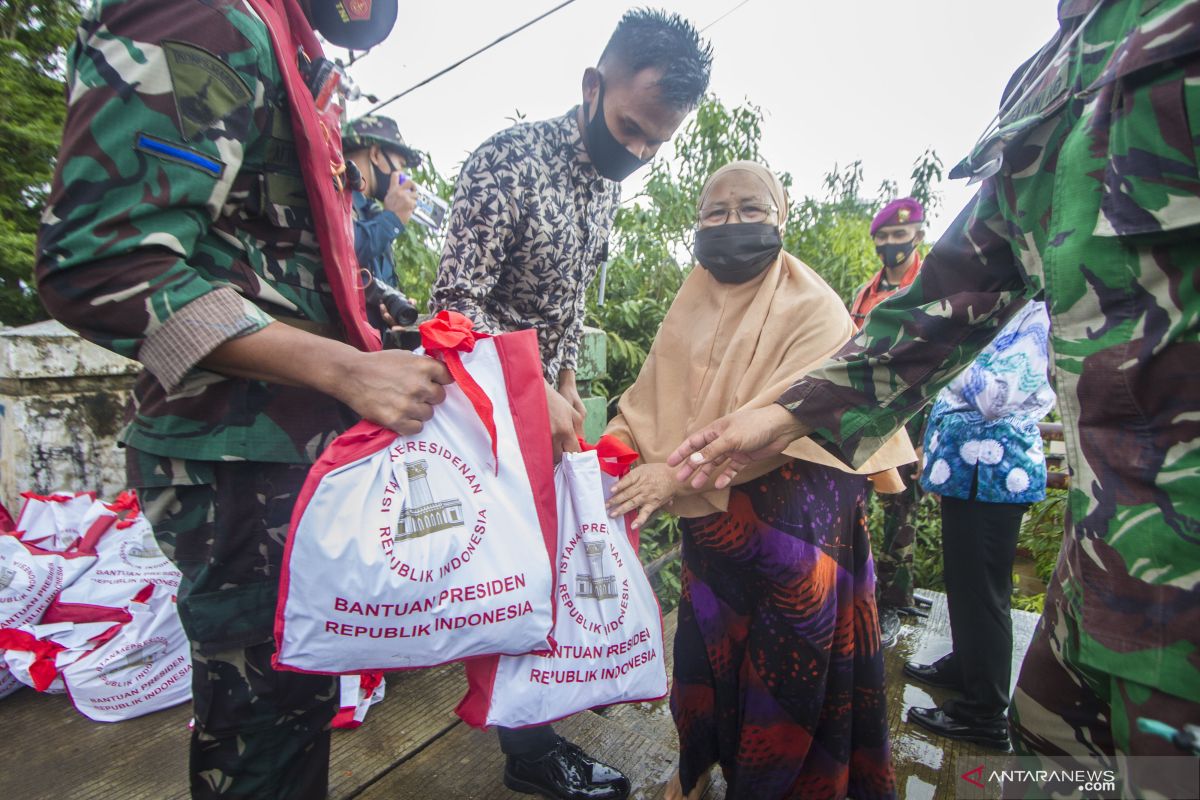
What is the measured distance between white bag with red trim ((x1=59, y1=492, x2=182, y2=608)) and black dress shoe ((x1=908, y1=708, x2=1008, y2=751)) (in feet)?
9.53

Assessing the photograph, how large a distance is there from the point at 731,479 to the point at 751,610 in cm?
53

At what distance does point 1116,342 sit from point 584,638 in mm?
1105

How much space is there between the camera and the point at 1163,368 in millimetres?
760

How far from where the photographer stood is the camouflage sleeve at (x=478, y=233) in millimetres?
1835

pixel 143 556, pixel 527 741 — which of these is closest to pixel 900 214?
pixel 527 741

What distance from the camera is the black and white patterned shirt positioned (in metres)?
1.84

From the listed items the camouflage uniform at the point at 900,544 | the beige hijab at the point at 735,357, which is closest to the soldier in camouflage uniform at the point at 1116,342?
the beige hijab at the point at 735,357

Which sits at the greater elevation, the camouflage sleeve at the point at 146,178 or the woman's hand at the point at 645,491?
the camouflage sleeve at the point at 146,178

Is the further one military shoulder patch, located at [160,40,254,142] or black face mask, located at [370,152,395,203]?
black face mask, located at [370,152,395,203]

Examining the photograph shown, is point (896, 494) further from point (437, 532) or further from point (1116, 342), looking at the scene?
point (437, 532)

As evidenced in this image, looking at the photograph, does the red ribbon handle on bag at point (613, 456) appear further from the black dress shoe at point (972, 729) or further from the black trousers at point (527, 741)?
the black dress shoe at point (972, 729)

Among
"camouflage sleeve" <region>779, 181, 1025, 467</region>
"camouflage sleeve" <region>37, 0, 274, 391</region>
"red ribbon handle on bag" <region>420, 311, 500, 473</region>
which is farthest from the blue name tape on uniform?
"camouflage sleeve" <region>779, 181, 1025, 467</region>

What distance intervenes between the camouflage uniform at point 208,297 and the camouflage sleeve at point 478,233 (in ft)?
2.28

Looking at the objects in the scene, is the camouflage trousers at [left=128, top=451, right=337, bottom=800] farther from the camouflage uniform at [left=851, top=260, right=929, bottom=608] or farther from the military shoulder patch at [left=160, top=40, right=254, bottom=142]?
the camouflage uniform at [left=851, top=260, right=929, bottom=608]
